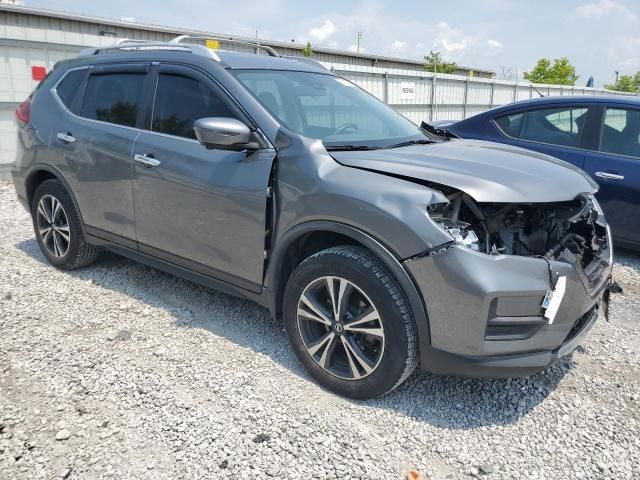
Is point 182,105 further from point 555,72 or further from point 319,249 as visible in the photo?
point 555,72

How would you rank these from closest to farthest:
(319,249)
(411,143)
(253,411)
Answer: (253,411) → (319,249) → (411,143)

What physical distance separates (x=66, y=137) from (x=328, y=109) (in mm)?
2160

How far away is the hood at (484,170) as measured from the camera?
2.44 meters

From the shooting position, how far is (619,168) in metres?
4.82

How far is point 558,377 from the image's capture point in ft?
9.87

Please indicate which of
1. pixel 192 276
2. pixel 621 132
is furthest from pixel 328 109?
pixel 621 132

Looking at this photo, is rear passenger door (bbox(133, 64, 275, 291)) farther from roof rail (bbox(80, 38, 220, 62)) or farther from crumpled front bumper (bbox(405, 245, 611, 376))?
crumpled front bumper (bbox(405, 245, 611, 376))

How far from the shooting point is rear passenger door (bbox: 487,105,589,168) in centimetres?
519

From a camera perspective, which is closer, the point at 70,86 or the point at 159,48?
the point at 159,48

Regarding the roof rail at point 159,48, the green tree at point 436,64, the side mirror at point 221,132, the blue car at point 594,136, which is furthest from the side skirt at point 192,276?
the green tree at point 436,64

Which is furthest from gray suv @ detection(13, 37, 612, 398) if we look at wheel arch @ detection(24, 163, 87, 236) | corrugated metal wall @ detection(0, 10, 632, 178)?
corrugated metal wall @ detection(0, 10, 632, 178)

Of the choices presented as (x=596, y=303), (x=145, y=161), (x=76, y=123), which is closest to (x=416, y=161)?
(x=596, y=303)

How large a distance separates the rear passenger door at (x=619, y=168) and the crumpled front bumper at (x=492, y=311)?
2791 mm

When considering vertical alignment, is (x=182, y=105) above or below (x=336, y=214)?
above
